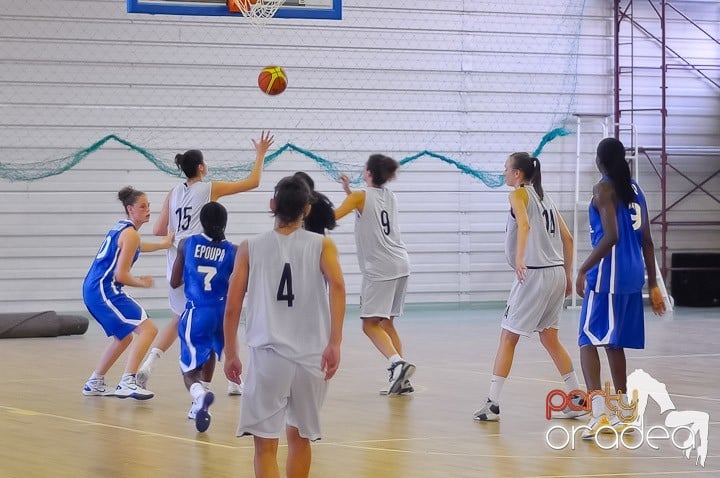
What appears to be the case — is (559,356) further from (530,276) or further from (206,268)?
(206,268)

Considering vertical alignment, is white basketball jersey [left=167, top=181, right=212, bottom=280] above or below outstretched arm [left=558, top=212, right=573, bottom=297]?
above

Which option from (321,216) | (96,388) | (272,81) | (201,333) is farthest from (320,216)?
(272,81)

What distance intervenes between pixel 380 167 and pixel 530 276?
194cm

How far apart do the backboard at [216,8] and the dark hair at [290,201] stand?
673cm

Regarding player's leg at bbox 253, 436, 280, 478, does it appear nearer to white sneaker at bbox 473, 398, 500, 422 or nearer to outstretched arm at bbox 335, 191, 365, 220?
white sneaker at bbox 473, 398, 500, 422

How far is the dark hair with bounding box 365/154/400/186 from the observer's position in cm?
912

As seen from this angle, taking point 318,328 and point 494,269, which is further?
point 494,269

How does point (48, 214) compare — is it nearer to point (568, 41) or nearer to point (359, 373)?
point (359, 373)

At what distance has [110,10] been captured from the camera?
1575cm

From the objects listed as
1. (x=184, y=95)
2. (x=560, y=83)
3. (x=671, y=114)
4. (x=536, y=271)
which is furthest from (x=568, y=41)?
(x=536, y=271)

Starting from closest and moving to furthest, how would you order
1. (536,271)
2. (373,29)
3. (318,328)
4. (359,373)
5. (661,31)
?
(318,328)
(536,271)
(359,373)
(373,29)
(661,31)

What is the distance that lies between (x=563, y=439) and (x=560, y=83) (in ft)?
38.8

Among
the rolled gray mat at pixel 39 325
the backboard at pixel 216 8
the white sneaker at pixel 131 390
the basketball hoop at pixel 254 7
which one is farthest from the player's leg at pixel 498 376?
the rolled gray mat at pixel 39 325

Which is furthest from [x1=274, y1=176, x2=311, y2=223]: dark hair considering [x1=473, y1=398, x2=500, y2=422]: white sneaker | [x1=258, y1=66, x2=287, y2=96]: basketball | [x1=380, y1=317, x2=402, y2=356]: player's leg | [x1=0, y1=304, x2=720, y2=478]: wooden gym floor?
[x1=258, y1=66, x2=287, y2=96]: basketball
